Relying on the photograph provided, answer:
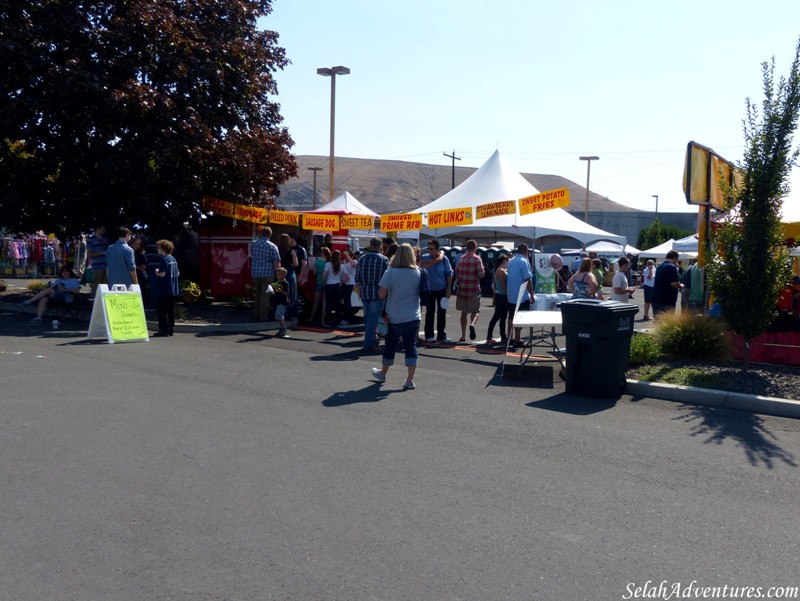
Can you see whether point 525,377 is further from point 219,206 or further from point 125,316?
point 219,206

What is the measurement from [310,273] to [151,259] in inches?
160

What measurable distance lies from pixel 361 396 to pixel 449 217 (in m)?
9.01

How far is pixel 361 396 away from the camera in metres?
9.25

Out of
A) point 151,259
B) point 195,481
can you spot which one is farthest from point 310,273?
point 195,481

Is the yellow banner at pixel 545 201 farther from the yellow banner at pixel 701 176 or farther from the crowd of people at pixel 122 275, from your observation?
the crowd of people at pixel 122 275

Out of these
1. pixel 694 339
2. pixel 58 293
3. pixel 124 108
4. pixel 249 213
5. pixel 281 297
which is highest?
pixel 124 108

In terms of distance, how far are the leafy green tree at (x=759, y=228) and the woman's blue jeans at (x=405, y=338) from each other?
436cm

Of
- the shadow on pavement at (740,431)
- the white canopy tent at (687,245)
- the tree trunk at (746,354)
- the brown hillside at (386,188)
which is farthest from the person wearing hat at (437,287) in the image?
the brown hillside at (386,188)

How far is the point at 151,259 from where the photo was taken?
18.6m

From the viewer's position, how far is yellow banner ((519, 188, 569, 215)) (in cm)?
1538

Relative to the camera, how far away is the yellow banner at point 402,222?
17391mm

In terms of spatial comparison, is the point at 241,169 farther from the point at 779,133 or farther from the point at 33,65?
the point at 779,133

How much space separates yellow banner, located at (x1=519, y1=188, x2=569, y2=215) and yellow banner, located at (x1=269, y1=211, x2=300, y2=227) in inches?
207

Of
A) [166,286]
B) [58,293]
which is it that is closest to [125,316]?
[166,286]
